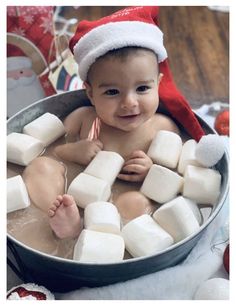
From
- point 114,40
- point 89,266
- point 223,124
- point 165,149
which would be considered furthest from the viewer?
point 223,124

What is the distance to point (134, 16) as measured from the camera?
1.01 metres

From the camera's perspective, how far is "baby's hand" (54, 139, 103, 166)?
1.07 m

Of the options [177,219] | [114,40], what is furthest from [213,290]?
[114,40]

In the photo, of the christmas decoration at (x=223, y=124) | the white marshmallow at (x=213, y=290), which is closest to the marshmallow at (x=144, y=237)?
the white marshmallow at (x=213, y=290)

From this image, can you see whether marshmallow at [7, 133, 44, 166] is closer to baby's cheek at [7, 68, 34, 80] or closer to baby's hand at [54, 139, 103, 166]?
baby's hand at [54, 139, 103, 166]

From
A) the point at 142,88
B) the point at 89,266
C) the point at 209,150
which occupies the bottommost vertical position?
the point at 89,266

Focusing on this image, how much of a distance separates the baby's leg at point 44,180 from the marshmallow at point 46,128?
2.7 inches

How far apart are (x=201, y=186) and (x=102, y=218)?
20 centimetres

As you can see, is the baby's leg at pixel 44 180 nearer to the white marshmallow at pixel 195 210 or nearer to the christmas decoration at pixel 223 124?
the white marshmallow at pixel 195 210

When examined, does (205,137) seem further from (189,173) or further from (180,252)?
(180,252)

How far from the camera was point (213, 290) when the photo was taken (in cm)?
92

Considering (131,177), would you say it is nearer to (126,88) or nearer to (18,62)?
(126,88)

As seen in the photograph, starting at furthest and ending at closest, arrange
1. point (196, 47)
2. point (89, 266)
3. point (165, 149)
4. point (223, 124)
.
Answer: point (196, 47) < point (223, 124) < point (165, 149) < point (89, 266)

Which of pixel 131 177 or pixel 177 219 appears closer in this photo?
pixel 177 219
